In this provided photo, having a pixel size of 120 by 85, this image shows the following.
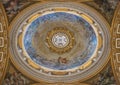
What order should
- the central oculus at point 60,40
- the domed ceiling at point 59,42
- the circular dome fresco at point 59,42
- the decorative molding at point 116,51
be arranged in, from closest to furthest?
the domed ceiling at point 59,42 → the decorative molding at point 116,51 → the circular dome fresco at point 59,42 → the central oculus at point 60,40

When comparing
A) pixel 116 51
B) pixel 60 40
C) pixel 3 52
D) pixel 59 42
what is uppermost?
pixel 60 40

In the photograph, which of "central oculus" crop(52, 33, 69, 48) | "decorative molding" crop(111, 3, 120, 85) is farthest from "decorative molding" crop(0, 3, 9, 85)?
"decorative molding" crop(111, 3, 120, 85)

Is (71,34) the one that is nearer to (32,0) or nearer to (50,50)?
(50,50)

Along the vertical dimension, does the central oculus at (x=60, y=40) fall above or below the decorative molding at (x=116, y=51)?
above

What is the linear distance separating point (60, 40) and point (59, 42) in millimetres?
134

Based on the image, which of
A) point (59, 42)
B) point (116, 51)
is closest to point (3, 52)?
point (59, 42)

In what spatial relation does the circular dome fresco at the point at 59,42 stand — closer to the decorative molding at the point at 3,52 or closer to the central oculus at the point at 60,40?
the central oculus at the point at 60,40

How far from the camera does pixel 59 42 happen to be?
22969 millimetres

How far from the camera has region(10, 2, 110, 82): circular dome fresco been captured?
20.3m

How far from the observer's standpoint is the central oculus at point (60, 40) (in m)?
22.7

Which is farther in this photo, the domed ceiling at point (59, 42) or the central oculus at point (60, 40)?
the central oculus at point (60, 40)

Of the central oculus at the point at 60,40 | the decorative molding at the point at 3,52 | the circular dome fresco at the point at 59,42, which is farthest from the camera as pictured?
the central oculus at the point at 60,40

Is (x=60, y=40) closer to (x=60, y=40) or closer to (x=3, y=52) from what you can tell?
(x=60, y=40)

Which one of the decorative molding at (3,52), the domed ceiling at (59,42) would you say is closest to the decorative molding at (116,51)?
the domed ceiling at (59,42)
